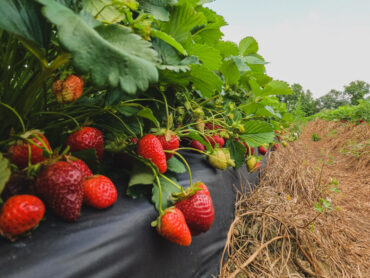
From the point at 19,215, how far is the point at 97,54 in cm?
27

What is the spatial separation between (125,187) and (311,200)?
193 cm

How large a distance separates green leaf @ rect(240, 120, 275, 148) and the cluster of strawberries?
899mm

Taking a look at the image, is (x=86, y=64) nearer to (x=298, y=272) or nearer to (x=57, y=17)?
(x=57, y=17)

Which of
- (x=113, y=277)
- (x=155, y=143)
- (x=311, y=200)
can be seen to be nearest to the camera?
(x=113, y=277)

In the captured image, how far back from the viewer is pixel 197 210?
0.57m

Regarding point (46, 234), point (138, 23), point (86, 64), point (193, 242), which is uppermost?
point (138, 23)

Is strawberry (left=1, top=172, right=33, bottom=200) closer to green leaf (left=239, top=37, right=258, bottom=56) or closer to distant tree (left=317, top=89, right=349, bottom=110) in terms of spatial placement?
green leaf (left=239, top=37, right=258, bottom=56)

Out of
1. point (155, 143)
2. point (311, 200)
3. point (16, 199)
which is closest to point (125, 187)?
point (155, 143)

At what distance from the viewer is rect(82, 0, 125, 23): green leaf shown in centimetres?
45

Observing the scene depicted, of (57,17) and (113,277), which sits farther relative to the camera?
(113,277)

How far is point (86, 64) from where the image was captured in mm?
329

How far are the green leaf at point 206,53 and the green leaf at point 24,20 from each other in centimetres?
49

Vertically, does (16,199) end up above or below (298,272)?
above

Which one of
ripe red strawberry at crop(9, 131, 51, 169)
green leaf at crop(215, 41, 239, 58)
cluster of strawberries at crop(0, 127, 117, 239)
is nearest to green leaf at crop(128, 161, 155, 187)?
cluster of strawberries at crop(0, 127, 117, 239)
